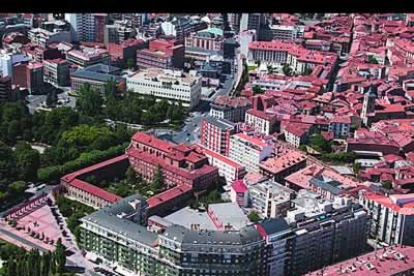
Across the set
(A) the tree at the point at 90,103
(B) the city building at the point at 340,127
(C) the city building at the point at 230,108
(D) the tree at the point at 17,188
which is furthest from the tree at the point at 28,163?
(B) the city building at the point at 340,127

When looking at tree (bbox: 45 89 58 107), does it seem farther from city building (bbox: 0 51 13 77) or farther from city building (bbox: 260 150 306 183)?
city building (bbox: 260 150 306 183)

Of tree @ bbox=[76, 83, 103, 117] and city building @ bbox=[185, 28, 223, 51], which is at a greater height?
city building @ bbox=[185, 28, 223, 51]

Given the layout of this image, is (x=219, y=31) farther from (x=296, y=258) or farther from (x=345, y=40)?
(x=296, y=258)

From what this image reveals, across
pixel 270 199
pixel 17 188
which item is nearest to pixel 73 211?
pixel 17 188

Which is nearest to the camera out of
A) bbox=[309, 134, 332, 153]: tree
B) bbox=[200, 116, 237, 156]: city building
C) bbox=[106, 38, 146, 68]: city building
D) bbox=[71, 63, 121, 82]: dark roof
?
bbox=[200, 116, 237, 156]: city building

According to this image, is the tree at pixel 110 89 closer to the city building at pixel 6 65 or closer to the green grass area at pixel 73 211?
the city building at pixel 6 65

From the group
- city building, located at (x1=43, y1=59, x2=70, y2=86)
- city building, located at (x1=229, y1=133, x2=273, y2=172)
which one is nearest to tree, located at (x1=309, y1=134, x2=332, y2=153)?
city building, located at (x1=229, y1=133, x2=273, y2=172)
